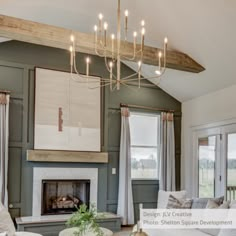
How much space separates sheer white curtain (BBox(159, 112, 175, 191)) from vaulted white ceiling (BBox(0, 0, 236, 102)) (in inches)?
56.8

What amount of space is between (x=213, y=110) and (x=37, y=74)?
354 cm

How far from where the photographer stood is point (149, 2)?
17.0 feet

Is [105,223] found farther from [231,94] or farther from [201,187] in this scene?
[231,94]

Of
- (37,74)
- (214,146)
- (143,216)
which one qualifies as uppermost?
(37,74)

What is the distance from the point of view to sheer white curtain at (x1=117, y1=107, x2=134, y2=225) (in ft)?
21.9

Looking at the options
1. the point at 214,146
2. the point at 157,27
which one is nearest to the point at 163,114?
the point at 214,146

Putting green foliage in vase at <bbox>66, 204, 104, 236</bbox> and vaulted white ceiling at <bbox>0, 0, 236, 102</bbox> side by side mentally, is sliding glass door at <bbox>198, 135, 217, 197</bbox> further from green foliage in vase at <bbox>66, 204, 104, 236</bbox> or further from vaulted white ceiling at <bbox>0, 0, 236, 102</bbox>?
green foliage in vase at <bbox>66, 204, 104, 236</bbox>

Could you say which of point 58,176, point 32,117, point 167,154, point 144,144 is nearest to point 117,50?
point 32,117

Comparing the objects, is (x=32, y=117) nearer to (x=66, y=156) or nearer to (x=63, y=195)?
(x=66, y=156)

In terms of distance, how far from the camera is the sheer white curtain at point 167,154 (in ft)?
23.7

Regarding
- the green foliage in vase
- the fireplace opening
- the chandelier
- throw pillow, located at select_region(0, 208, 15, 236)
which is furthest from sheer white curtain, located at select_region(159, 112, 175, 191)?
throw pillow, located at select_region(0, 208, 15, 236)

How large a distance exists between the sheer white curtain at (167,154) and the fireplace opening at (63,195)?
1694 mm

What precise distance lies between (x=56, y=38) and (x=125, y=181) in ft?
10.5

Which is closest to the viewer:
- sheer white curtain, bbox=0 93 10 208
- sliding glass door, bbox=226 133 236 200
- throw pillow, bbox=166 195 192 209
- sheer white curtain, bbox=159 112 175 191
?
throw pillow, bbox=166 195 192 209
